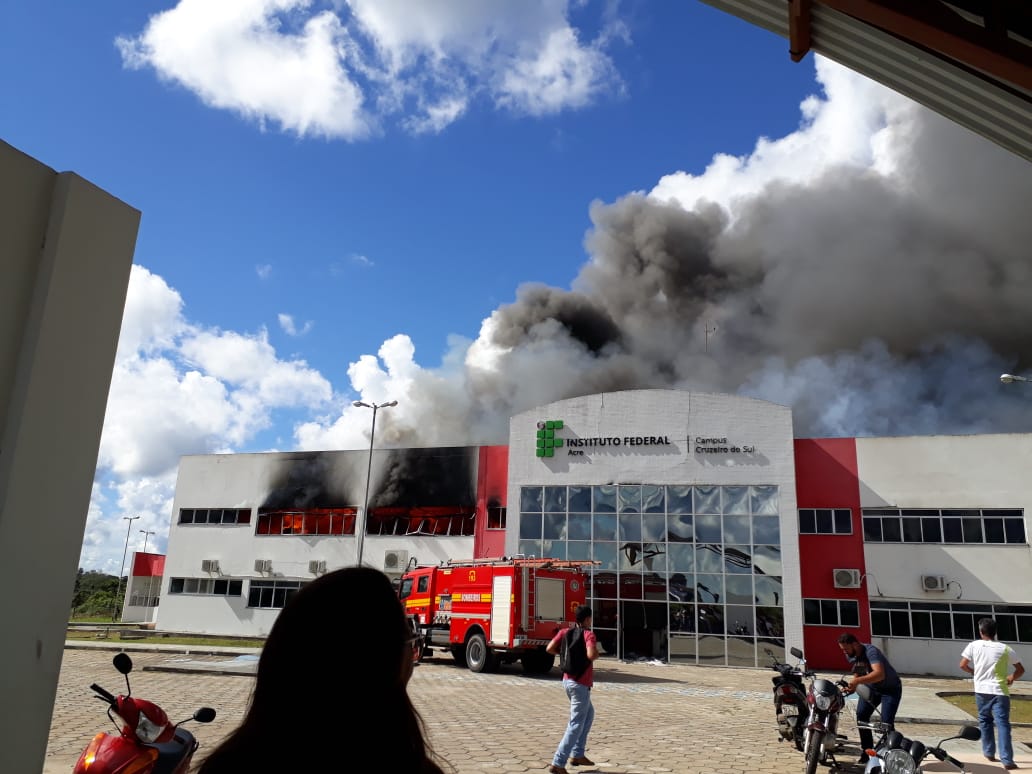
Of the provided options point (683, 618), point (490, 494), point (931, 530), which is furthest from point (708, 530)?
point (490, 494)

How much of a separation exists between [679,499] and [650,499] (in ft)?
3.60

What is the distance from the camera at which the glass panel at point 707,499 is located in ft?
96.7

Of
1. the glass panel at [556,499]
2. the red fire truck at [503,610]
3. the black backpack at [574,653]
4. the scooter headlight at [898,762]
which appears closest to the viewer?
the scooter headlight at [898,762]

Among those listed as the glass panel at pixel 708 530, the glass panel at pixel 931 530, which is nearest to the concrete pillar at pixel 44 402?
the glass panel at pixel 708 530

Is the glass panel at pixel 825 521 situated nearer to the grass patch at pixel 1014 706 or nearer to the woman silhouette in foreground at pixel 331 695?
the grass patch at pixel 1014 706

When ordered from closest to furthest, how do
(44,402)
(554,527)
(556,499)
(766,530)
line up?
(44,402)
(766,530)
(554,527)
(556,499)

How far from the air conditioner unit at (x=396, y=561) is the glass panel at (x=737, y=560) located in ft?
46.3

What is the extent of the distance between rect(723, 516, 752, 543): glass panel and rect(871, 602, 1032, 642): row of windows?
208 inches

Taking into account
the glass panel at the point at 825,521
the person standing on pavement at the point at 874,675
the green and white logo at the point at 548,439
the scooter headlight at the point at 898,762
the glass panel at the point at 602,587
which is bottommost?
the scooter headlight at the point at 898,762

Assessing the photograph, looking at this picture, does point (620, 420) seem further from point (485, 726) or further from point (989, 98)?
point (989, 98)

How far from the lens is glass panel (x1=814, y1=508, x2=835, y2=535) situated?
29.8 m

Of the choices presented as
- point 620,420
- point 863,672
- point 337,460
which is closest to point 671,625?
point 620,420

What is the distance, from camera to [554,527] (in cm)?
3116

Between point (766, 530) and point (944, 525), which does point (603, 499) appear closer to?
point (766, 530)
